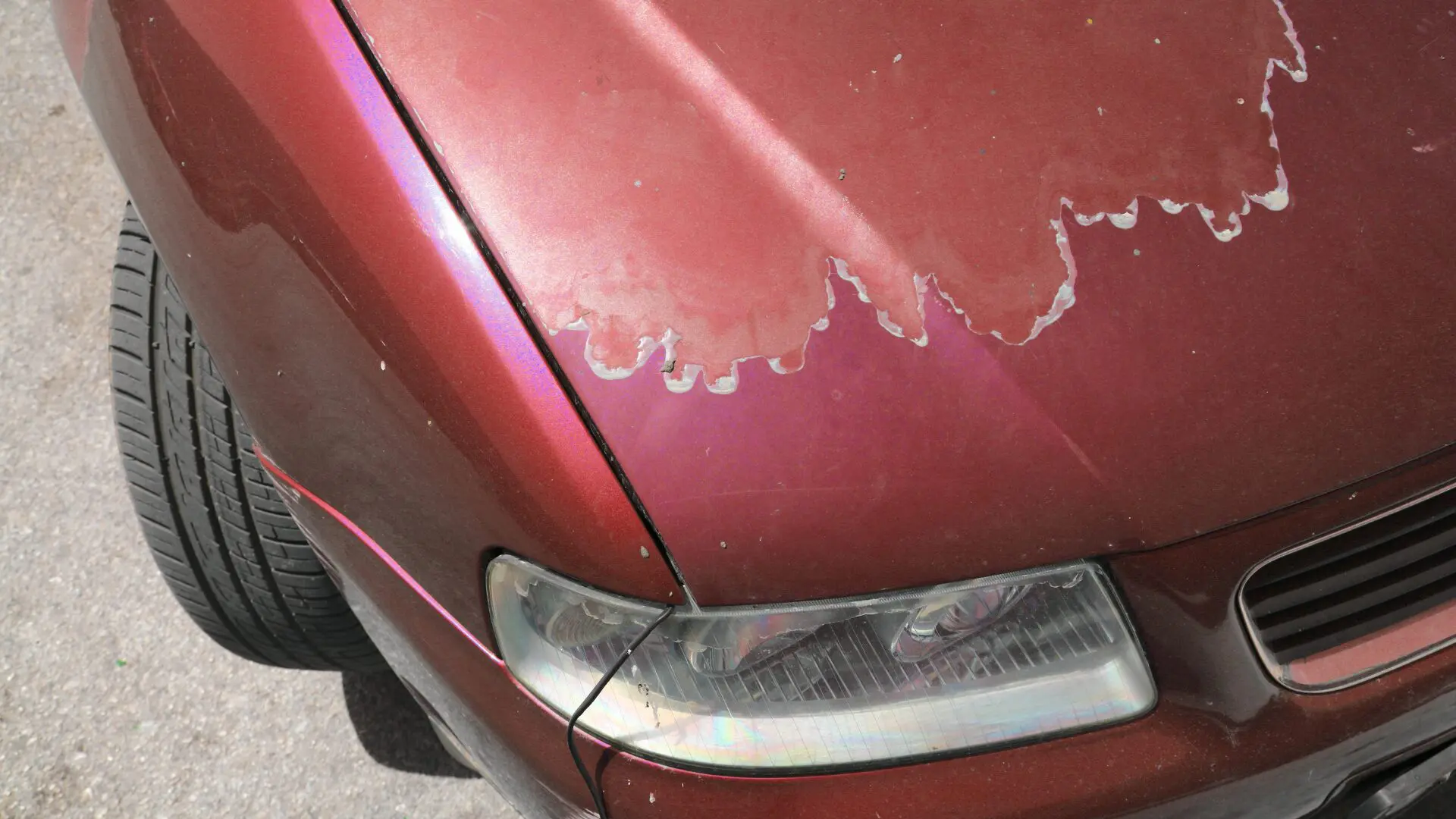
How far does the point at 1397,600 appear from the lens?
1396 millimetres

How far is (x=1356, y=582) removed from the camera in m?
1.37

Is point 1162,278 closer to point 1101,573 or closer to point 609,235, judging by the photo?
point 1101,573

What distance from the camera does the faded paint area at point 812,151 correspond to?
1.23 meters

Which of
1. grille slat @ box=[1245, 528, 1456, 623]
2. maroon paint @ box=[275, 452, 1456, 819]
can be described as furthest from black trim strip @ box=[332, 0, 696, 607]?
grille slat @ box=[1245, 528, 1456, 623]

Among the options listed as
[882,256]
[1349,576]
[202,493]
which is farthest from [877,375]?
[202,493]

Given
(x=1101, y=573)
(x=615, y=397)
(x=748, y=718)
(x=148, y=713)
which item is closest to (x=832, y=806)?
(x=748, y=718)

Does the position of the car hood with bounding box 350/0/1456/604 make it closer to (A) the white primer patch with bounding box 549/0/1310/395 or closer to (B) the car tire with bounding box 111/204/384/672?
(A) the white primer patch with bounding box 549/0/1310/395

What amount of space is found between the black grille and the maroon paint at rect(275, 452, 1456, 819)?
56mm

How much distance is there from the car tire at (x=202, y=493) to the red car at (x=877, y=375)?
535 mm

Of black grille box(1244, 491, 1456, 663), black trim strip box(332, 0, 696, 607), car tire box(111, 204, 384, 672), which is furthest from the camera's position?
car tire box(111, 204, 384, 672)

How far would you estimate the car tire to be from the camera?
187 cm

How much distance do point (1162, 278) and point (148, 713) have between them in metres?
2.02

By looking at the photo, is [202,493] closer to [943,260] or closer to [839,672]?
[839,672]

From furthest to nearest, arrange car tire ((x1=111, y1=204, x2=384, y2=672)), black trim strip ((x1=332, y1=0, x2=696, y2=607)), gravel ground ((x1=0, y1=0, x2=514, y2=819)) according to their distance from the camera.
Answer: gravel ground ((x1=0, y1=0, x2=514, y2=819)), car tire ((x1=111, y1=204, x2=384, y2=672)), black trim strip ((x1=332, y1=0, x2=696, y2=607))
